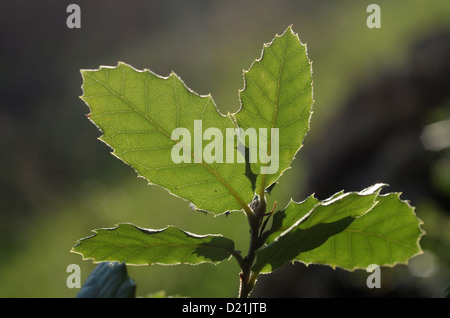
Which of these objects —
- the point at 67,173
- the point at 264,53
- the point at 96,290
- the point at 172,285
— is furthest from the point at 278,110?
the point at 67,173

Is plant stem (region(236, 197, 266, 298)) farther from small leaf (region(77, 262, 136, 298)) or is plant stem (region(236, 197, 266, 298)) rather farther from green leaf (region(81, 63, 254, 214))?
small leaf (region(77, 262, 136, 298))

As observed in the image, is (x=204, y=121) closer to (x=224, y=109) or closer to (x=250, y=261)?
(x=250, y=261)

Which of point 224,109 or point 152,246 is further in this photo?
point 224,109

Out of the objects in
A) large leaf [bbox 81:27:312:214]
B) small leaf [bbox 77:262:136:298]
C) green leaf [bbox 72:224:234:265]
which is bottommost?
small leaf [bbox 77:262:136:298]

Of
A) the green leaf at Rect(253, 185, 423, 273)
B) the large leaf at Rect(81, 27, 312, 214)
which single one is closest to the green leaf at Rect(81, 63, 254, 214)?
the large leaf at Rect(81, 27, 312, 214)

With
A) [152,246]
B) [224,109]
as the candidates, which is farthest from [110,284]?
[224,109]

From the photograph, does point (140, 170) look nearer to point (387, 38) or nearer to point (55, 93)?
point (387, 38)

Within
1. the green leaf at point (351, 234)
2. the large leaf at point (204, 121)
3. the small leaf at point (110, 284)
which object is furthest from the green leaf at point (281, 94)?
the small leaf at point (110, 284)
